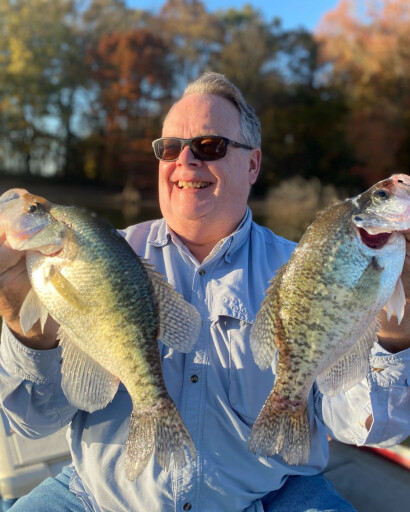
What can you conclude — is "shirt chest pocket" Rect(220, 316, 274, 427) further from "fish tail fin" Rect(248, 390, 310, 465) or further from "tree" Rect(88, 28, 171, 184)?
"tree" Rect(88, 28, 171, 184)

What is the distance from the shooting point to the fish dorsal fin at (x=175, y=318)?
1837 mm

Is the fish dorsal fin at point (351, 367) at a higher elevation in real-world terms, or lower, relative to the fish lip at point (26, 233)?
lower

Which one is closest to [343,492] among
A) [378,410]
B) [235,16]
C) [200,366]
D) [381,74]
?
[378,410]

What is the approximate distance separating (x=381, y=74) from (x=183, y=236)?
1124 inches

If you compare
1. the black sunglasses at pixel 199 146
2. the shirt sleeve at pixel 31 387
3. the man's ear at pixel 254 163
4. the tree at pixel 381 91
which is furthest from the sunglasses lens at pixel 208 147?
the tree at pixel 381 91

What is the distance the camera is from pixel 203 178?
97.7 inches

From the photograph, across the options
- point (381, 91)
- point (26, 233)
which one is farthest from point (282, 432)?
point (381, 91)

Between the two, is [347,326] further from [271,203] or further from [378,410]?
[271,203]

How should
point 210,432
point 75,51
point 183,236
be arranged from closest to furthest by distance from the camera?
point 210,432
point 183,236
point 75,51

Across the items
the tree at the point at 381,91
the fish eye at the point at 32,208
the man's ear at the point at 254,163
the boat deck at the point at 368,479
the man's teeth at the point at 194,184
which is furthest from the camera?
the tree at the point at 381,91

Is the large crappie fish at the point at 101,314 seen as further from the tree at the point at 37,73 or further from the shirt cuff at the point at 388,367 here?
the tree at the point at 37,73

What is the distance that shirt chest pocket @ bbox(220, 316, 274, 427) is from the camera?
83.3 inches

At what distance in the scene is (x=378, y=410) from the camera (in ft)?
6.40

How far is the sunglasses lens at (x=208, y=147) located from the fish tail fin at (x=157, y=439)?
1257mm
